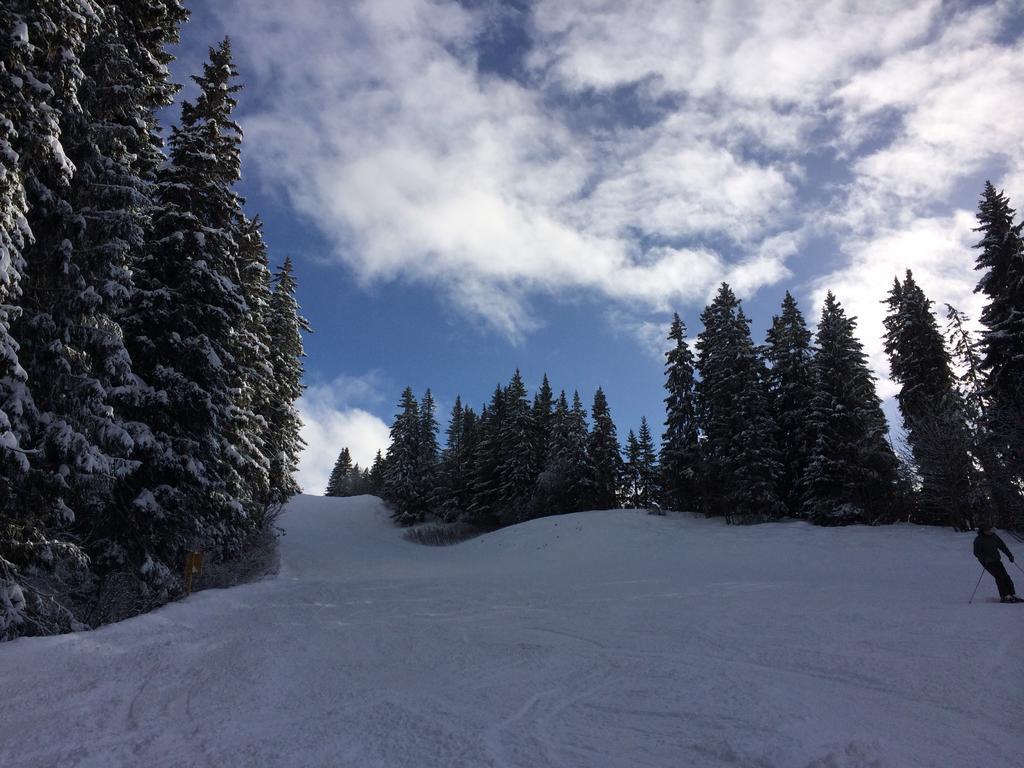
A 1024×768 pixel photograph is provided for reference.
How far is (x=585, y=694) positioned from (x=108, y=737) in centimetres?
434

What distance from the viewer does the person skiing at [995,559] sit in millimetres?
10031

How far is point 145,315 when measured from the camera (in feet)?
41.6

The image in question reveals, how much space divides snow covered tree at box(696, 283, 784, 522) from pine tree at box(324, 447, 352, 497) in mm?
65962

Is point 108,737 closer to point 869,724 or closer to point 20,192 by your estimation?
point 869,724

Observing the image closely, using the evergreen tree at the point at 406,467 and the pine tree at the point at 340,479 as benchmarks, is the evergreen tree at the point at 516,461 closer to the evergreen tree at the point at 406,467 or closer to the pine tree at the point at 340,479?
the evergreen tree at the point at 406,467

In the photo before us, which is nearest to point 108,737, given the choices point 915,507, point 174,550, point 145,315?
point 174,550

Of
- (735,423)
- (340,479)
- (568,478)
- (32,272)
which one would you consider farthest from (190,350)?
(340,479)

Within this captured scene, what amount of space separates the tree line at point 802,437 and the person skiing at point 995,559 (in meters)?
8.46

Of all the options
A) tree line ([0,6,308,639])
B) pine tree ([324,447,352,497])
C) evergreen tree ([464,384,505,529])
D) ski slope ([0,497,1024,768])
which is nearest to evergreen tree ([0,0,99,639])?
tree line ([0,6,308,639])

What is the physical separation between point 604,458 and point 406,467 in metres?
17.0

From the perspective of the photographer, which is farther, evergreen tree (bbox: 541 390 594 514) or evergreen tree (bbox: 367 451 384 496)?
evergreen tree (bbox: 367 451 384 496)

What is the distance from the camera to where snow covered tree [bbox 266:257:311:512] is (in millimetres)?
24344

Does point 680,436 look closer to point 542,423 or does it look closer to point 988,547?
point 542,423

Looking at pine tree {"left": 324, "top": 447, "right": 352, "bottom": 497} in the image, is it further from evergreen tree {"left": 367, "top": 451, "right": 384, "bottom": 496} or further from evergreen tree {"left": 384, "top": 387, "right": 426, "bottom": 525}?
evergreen tree {"left": 384, "top": 387, "right": 426, "bottom": 525}
